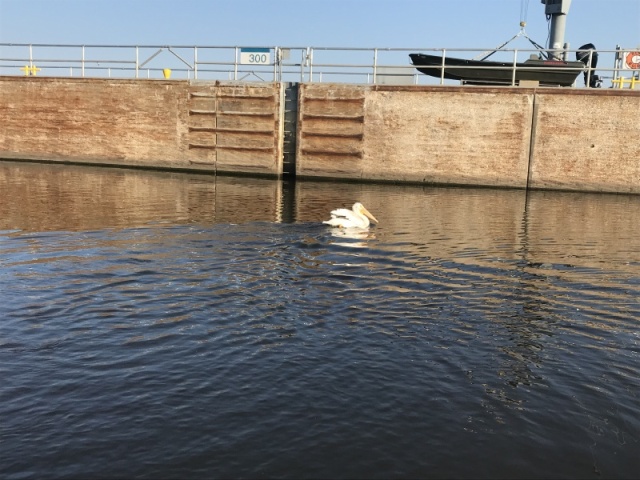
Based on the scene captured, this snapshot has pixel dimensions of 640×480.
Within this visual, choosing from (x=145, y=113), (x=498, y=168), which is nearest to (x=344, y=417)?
(x=498, y=168)

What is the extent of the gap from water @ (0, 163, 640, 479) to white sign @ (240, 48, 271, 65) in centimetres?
1316

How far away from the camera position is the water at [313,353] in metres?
4.68

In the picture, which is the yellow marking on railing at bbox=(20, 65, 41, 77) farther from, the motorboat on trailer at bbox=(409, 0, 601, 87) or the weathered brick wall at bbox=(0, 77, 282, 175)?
the motorboat on trailer at bbox=(409, 0, 601, 87)

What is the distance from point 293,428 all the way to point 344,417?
436 mm

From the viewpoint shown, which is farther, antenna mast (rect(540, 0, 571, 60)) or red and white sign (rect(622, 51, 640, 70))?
antenna mast (rect(540, 0, 571, 60))

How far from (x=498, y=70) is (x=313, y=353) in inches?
793

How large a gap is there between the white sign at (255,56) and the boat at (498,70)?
5.34 m

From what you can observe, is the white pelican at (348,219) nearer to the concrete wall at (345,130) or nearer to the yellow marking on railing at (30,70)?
the concrete wall at (345,130)

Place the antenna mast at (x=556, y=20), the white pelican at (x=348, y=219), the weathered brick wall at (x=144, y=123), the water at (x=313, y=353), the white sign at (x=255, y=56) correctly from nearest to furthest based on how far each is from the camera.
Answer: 1. the water at (x=313, y=353)
2. the white pelican at (x=348, y=219)
3. the white sign at (x=255, y=56)
4. the weathered brick wall at (x=144, y=123)
5. the antenna mast at (x=556, y=20)

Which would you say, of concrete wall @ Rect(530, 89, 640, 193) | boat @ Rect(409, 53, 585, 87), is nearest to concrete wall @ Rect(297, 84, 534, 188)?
concrete wall @ Rect(530, 89, 640, 193)

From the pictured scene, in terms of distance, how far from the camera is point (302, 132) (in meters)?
24.4

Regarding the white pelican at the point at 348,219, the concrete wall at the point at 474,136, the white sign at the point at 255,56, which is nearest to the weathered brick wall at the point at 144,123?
the white sign at the point at 255,56

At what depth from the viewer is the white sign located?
977 inches

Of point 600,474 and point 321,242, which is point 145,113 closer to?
point 321,242
